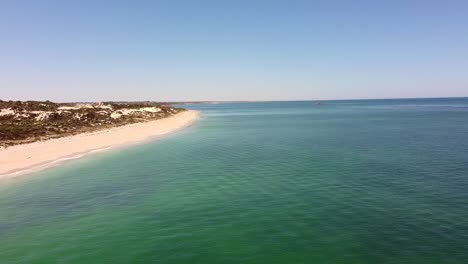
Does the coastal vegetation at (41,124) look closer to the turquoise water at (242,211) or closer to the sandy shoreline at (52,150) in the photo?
the sandy shoreline at (52,150)

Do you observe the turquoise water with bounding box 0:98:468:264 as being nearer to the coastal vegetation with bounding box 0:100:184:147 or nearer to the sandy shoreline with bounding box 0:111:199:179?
the sandy shoreline with bounding box 0:111:199:179

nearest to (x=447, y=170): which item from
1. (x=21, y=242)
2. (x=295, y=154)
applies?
(x=295, y=154)

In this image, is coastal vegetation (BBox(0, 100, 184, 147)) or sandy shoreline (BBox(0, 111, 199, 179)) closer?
sandy shoreline (BBox(0, 111, 199, 179))

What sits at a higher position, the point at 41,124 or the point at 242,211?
the point at 41,124

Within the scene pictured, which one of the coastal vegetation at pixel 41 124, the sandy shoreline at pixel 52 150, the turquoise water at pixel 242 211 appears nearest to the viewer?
the turquoise water at pixel 242 211

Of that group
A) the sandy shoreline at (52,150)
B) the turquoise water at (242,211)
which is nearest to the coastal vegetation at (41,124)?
the sandy shoreline at (52,150)

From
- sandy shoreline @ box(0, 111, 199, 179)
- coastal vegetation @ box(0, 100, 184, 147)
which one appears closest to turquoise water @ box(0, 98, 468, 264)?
sandy shoreline @ box(0, 111, 199, 179)

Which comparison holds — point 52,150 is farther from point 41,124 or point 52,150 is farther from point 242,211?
point 242,211

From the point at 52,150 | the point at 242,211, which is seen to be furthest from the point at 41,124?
the point at 242,211
